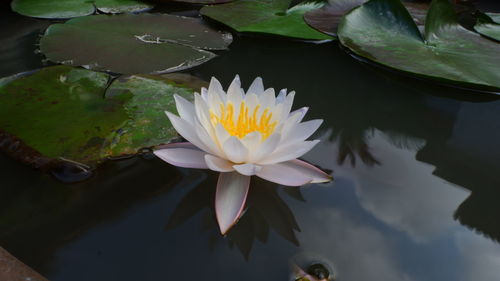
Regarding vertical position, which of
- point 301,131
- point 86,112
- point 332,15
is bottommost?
point 86,112

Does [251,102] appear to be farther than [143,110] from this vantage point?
No

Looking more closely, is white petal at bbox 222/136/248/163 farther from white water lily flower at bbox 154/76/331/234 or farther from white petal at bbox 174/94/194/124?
white petal at bbox 174/94/194/124

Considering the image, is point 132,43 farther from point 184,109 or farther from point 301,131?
point 301,131

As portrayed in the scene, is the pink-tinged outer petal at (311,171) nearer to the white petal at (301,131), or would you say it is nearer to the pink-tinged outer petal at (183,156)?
the white petal at (301,131)

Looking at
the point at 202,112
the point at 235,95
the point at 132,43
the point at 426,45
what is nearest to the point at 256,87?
the point at 235,95

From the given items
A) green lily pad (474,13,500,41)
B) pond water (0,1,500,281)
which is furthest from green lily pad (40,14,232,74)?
green lily pad (474,13,500,41)

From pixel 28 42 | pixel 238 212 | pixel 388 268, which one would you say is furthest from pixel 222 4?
pixel 388 268
